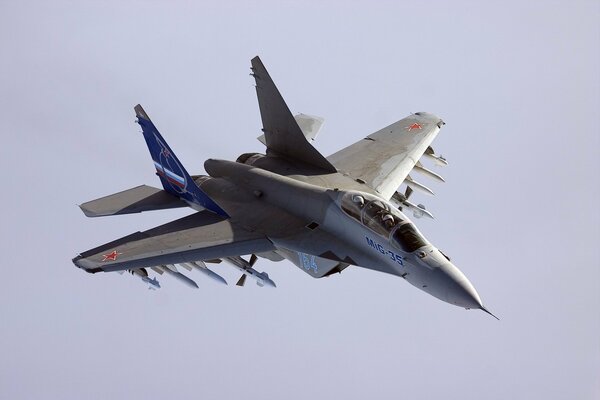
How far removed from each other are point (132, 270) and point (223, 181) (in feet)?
13.6

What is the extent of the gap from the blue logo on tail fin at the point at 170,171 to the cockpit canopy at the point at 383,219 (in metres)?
4.39

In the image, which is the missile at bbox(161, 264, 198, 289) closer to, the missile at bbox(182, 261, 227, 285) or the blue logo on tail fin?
the missile at bbox(182, 261, 227, 285)

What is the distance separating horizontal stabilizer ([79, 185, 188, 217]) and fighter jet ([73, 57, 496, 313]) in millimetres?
32

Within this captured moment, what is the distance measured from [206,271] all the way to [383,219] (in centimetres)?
588

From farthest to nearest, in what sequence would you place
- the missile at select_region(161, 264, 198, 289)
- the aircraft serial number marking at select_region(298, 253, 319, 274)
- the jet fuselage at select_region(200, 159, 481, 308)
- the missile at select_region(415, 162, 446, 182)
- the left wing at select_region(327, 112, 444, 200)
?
the missile at select_region(415, 162, 446, 182) < the left wing at select_region(327, 112, 444, 200) < the missile at select_region(161, 264, 198, 289) < the aircraft serial number marking at select_region(298, 253, 319, 274) < the jet fuselage at select_region(200, 159, 481, 308)

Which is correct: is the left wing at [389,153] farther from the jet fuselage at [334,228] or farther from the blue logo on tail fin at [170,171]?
the blue logo on tail fin at [170,171]

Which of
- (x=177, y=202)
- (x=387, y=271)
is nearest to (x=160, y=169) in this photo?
(x=177, y=202)

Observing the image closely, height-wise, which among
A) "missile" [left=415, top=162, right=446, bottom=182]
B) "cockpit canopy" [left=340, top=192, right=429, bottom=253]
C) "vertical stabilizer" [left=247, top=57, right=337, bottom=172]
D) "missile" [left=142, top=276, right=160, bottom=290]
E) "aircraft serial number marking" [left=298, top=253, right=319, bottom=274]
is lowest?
"missile" [left=142, top=276, right=160, bottom=290]

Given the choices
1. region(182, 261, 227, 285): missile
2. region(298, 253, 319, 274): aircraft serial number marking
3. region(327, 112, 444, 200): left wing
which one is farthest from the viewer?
region(327, 112, 444, 200): left wing

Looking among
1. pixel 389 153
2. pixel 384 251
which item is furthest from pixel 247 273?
pixel 389 153

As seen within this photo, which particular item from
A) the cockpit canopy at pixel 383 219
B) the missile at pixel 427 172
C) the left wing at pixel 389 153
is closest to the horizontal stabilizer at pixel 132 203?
the left wing at pixel 389 153

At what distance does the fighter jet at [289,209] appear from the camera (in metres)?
25.3

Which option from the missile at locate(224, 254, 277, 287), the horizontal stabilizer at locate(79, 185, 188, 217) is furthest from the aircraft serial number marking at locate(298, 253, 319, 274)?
the horizontal stabilizer at locate(79, 185, 188, 217)

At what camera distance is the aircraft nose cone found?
23750 mm
